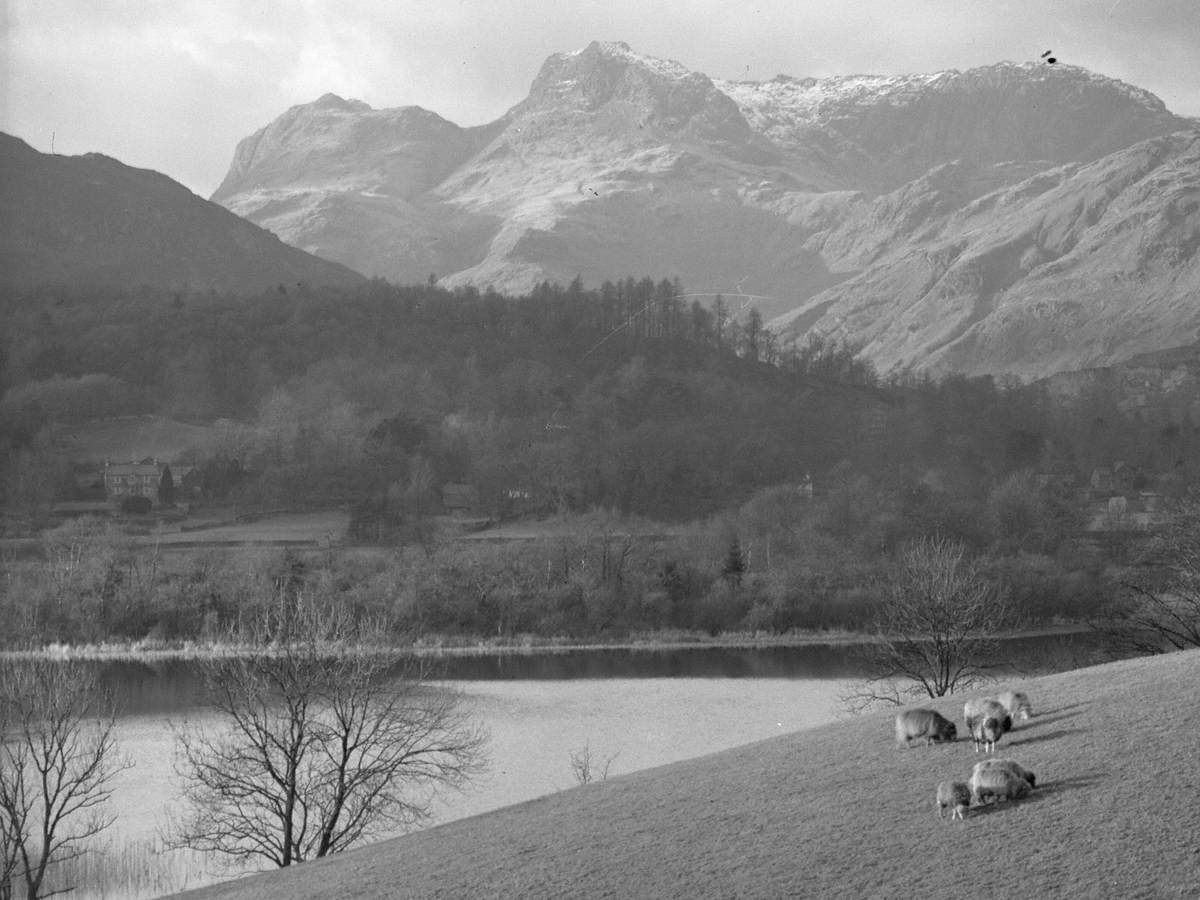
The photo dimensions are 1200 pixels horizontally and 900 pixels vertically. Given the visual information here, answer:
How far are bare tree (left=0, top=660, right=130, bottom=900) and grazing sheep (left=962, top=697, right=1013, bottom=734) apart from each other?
21.9m

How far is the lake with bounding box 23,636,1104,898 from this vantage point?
4331 cm

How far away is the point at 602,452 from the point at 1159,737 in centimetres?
14662

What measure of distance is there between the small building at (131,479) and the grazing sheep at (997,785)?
139953 mm

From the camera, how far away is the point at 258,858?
41375 mm

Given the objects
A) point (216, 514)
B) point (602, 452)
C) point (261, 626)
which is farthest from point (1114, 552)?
point (216, 514)

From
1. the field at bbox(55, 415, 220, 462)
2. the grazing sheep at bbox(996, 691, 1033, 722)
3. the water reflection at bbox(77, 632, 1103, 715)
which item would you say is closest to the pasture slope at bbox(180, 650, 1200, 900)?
the grazing sheep at bbox(996, 691, 1033, 722)

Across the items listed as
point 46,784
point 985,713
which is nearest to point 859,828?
point 985,713

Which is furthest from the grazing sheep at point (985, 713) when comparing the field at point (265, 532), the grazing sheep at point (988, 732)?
the field at point (265, 532)

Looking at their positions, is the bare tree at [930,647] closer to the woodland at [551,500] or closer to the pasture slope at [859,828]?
the pasture slope at [859,828]

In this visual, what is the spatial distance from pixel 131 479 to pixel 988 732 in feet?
464

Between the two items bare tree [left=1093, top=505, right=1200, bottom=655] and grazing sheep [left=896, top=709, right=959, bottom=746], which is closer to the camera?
grazing sheep [left=896, top=709, right=959, bottom=746]

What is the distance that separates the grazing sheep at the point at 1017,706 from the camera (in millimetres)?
27734

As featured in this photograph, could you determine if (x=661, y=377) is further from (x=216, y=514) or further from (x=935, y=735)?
(x=935, y=735)

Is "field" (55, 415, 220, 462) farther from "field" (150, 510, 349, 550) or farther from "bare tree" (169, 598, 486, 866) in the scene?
"bare tree" (169, 598, 486, 866)
